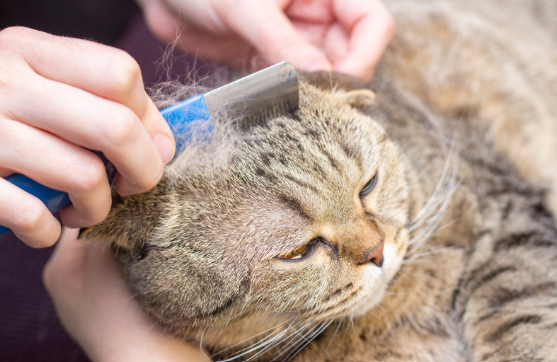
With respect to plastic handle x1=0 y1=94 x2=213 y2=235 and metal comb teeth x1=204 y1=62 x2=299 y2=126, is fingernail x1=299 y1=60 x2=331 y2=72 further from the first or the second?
plastic handle x1=0 y1=94 x2=213 y2=235

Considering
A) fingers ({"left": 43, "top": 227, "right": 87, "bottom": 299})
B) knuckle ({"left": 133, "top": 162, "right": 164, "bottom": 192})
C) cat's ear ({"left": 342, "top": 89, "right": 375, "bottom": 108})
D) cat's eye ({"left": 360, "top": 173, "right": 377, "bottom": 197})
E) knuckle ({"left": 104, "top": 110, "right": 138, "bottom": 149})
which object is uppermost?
knuckle ({"left": 104, "top": 110, "right": 138, "bottom": 149})

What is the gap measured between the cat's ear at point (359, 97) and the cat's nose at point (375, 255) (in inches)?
17.3

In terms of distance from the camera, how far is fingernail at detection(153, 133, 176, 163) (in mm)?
801

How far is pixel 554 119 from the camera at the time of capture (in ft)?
6.55

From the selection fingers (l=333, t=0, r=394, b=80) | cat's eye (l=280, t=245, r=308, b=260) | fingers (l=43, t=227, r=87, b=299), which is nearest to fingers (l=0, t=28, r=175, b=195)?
cat's eye (l=280, t=245, r=308, b=260)

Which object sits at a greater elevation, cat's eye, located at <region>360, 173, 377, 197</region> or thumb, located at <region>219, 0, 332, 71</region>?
thumb, located at <region>219, 0, 332, 71</region>

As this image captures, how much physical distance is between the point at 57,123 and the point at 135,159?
139 millimetres

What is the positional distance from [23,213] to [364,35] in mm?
1142

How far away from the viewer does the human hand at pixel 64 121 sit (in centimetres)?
69

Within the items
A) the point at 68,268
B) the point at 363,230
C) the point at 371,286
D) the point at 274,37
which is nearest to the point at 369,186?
the point at 363,230

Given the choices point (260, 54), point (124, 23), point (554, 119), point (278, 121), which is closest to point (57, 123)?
point (278, 121)

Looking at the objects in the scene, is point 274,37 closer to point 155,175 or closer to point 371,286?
point 155,175

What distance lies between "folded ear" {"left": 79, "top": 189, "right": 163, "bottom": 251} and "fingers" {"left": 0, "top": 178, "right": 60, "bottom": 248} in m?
0.17

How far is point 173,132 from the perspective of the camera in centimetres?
86
